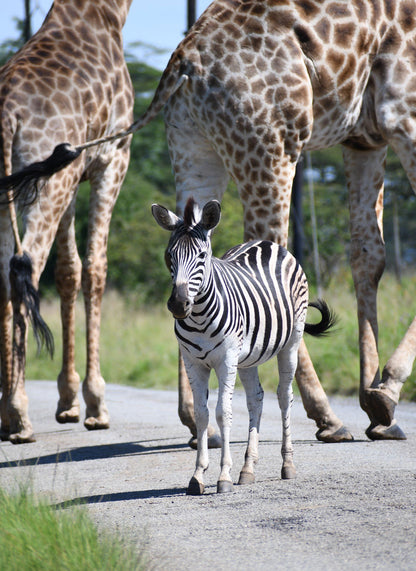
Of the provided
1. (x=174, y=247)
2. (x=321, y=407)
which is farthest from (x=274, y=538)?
(x=321, y=407)

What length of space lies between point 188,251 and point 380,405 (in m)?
1.96

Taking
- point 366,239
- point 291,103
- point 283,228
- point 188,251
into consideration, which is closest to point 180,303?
point 188,251

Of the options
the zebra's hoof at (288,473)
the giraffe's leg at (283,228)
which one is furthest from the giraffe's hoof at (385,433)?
the zebra's hoof at (288,473)

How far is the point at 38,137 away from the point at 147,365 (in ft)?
22.5

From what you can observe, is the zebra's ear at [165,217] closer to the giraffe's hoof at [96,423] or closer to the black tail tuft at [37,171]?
the black tail tuft at [37,171]

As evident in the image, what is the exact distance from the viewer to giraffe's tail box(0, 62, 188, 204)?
577 cm

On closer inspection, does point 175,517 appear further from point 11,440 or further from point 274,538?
point 11,440

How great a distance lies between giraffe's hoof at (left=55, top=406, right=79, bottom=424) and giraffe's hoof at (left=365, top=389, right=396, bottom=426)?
9.06ft

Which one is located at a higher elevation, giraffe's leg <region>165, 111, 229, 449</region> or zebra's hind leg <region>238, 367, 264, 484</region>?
giraffe's leg <region>165, 111, 229, 449</region>

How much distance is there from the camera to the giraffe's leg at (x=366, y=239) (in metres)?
6.33

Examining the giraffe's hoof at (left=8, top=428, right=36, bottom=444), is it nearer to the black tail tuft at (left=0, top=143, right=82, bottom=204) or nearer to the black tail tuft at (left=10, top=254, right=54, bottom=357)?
the black tail tuft at (left=10, top=254, right=54, bottom=357)

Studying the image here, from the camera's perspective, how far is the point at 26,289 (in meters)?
6.03

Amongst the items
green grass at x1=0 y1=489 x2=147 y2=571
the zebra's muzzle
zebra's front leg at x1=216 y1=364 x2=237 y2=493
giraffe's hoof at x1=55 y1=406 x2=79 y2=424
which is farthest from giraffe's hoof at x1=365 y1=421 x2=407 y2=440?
green grass at x1=0 y1=489 x2=147 y2=571

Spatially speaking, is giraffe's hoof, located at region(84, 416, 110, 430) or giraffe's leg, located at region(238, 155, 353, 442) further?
giraffe's hoof, located at region(84, 416, 110, 430)
